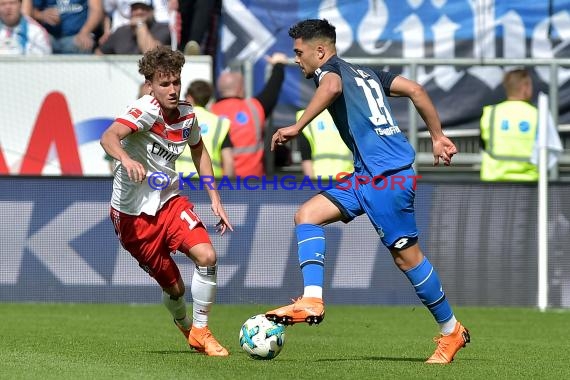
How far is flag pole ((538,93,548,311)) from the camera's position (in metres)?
13.4

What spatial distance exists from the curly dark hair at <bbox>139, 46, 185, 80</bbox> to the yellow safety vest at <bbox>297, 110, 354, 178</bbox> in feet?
17.2

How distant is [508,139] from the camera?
46.3ft

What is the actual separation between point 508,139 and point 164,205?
239 inches

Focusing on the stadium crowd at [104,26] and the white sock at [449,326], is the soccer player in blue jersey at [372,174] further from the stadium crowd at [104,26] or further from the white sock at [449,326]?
the stadium crowd at [104,26]

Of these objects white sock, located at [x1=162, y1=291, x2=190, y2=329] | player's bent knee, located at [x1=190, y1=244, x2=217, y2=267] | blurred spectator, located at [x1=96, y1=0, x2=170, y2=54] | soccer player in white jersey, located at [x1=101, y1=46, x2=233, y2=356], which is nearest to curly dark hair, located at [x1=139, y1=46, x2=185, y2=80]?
soccer player in white jersey, located at [x1=101, y1=46, x2=233, y2=356]

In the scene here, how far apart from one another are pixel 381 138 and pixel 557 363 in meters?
1.91

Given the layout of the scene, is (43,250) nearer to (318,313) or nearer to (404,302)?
(404,302)

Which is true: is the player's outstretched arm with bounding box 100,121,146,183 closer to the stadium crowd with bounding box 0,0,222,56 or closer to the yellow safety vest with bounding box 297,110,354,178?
the yellow safety vest with bounding box 297,110,354,178

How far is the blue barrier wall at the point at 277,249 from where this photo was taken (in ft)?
44.1

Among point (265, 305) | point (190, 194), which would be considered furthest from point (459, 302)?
point (190, 194)

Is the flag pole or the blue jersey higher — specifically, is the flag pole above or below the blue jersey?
below

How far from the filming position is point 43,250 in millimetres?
13438

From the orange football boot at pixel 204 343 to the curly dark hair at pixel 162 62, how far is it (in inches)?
70.6

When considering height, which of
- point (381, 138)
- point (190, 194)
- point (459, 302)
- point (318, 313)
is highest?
point (381, 138)
